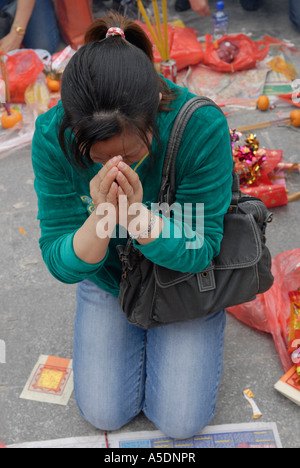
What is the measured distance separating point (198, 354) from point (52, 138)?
753 mm

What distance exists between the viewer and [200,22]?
412 cm

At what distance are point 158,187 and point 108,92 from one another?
1.30ft

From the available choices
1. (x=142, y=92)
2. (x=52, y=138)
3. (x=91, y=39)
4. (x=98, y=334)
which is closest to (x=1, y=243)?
(x=98, y=334)

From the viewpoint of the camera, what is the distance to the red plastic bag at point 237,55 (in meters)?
3.29

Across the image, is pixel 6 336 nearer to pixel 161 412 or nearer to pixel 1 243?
pixel 1 243

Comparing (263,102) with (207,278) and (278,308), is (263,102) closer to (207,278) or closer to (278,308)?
(278,308)

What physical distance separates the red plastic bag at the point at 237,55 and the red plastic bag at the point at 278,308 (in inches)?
70.1

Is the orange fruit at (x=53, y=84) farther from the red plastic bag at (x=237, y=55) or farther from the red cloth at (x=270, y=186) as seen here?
the red cloth at (x=270, y=186)

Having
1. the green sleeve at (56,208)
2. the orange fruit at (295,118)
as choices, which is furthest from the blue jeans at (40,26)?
the green sleeve at (56,208)

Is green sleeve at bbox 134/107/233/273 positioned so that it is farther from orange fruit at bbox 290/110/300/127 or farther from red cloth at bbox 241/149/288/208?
orange fruit at bbox 290/110/300/127

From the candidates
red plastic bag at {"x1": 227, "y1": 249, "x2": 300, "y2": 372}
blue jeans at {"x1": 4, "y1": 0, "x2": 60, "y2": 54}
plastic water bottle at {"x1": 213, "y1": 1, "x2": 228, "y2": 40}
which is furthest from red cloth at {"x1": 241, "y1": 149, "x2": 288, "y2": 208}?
blue jeans at {"x1": 4, "y1": 0, "x2": 60, "y2": 54}

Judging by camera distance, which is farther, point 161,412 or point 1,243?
point 1,243

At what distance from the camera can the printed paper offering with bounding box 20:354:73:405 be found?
5.61 feet

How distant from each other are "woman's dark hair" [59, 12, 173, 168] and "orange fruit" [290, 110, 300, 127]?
1902 millimetres
